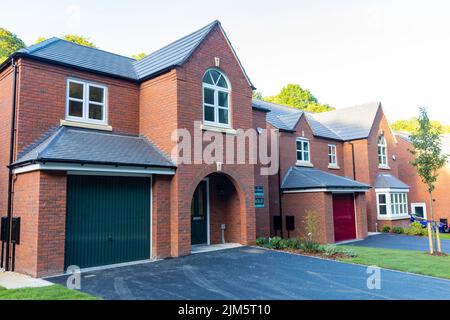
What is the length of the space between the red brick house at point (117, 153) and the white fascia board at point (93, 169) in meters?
0.03

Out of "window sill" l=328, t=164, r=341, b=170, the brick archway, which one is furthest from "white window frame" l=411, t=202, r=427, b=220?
the brick archway

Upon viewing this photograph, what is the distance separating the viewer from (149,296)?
7297 millimetres

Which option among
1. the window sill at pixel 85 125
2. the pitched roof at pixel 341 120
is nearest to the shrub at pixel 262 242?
the window sill at pixel 85 125

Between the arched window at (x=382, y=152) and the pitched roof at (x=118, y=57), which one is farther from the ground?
the pitched roof at (x=118, y=57)

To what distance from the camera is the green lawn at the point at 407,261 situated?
408 inches

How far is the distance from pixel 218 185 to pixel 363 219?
9.57 m

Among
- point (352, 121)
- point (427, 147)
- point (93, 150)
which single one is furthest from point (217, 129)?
point (352, 121)

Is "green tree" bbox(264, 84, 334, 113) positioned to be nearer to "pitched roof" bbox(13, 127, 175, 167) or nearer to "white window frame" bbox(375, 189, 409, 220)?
"white window frame" bbox(375, 189, 409, 220)

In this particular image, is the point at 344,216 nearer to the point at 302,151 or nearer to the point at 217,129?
the point at 302,151

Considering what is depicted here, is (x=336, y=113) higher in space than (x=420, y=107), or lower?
higher

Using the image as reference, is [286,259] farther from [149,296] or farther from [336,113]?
[336,113]

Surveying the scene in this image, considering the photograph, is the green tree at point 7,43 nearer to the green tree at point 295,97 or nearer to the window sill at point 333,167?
the window sill at point 333,167
